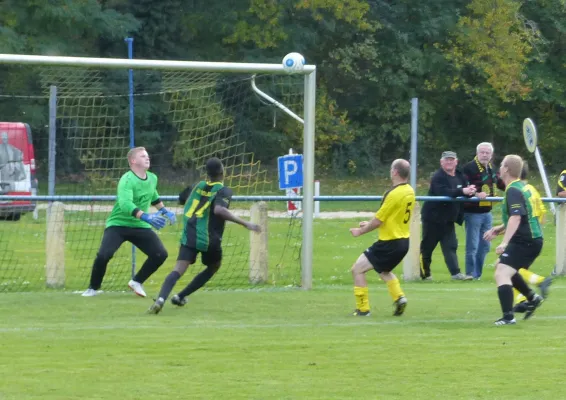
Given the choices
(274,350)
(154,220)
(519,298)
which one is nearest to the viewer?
(274,350)

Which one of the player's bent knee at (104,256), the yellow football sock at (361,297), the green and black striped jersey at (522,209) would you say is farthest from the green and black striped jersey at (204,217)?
the green and black striped jersey at (522,209)

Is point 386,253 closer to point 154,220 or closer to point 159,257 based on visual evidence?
point 154,220

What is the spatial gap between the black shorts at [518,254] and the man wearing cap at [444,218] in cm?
476

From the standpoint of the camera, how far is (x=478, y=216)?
1609 cm

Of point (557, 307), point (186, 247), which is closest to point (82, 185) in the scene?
point (186, 247)

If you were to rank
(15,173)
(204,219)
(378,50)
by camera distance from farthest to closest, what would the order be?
(378,50), (15,173), (204,219)

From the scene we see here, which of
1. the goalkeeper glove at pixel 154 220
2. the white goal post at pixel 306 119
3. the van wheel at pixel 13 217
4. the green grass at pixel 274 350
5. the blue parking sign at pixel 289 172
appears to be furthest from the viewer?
the blue parking sign at pixel 289 172

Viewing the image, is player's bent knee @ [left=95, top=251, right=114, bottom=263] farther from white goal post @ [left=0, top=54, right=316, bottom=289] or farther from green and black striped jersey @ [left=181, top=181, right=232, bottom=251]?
white goal post @ [left=0, top=54, right=316, bottom=289]

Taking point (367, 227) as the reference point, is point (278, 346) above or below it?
below

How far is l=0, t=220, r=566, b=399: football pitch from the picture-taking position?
25.4 ft

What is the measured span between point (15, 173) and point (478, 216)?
6449 millimetres

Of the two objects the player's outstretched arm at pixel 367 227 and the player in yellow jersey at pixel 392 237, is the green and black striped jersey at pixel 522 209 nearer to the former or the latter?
the player in yellow jersey at pixel 392 237

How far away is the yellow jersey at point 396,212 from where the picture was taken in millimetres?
11305

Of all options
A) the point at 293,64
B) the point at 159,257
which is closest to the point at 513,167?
the point at 293,64
